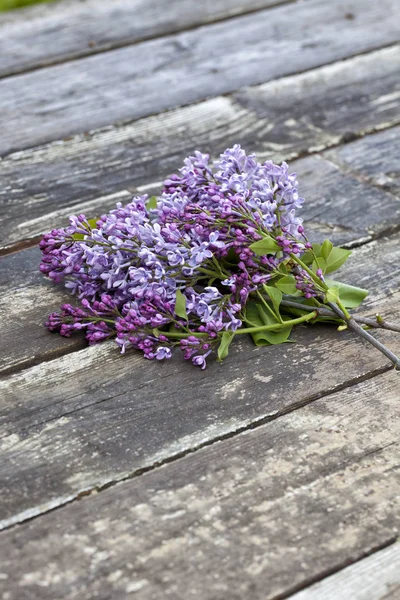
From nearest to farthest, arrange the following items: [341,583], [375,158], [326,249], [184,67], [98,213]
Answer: [341,583], [326,249], [98,213], [375,158], [184,67]

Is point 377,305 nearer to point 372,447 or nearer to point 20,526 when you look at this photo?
point 372,447

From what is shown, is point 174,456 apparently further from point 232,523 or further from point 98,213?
point 98,213

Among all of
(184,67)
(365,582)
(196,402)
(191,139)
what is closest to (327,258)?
(196,402)

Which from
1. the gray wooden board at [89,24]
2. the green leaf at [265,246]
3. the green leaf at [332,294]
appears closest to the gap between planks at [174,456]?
the green leaf at [332,294]

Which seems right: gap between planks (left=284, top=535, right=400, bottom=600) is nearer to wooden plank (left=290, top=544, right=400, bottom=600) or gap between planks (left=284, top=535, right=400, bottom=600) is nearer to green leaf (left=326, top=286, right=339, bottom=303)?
wooden plank (left=290, top=544, right=400, bottom=600)

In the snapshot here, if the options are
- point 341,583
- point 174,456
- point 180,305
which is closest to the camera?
point 341,583

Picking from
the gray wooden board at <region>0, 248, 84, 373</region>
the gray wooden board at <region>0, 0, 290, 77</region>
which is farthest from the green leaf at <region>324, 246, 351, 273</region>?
the gray wooden board at <region>0, 0, 290, 77</region>
